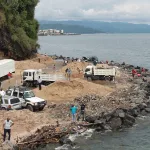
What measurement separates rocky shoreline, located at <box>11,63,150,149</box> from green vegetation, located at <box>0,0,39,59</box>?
3211 cm

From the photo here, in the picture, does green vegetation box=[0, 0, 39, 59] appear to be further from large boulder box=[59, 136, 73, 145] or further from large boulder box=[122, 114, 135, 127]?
large boulder box=[59, 136, 73, 145]

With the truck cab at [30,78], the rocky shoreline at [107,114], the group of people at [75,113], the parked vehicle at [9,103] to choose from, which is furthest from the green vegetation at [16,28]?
the group of people at [75,113]

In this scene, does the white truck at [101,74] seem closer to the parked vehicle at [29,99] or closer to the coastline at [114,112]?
the coastline at [114,112]

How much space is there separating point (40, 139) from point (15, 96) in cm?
A: 830

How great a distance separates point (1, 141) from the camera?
81.0 ft

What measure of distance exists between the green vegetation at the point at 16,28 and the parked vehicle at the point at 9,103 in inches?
1535

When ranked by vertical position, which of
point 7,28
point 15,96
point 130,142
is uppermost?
point 7,28

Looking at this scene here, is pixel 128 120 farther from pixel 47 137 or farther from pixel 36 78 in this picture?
pixel 36 78

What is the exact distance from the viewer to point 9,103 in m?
31.7

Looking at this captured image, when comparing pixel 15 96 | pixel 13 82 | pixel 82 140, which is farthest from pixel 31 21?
pixel 82 140

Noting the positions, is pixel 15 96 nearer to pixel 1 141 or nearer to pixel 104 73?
pixel 1 141

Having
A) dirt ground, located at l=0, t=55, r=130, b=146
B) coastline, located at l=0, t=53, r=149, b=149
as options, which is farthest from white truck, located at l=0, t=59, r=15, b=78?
A: coastline, located at l=0, t=53, r=149, b=149

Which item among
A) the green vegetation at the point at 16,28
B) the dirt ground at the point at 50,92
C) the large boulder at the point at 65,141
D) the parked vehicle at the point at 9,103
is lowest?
the large boulder at the point at 65,141

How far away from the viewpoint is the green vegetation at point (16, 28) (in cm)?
6919
